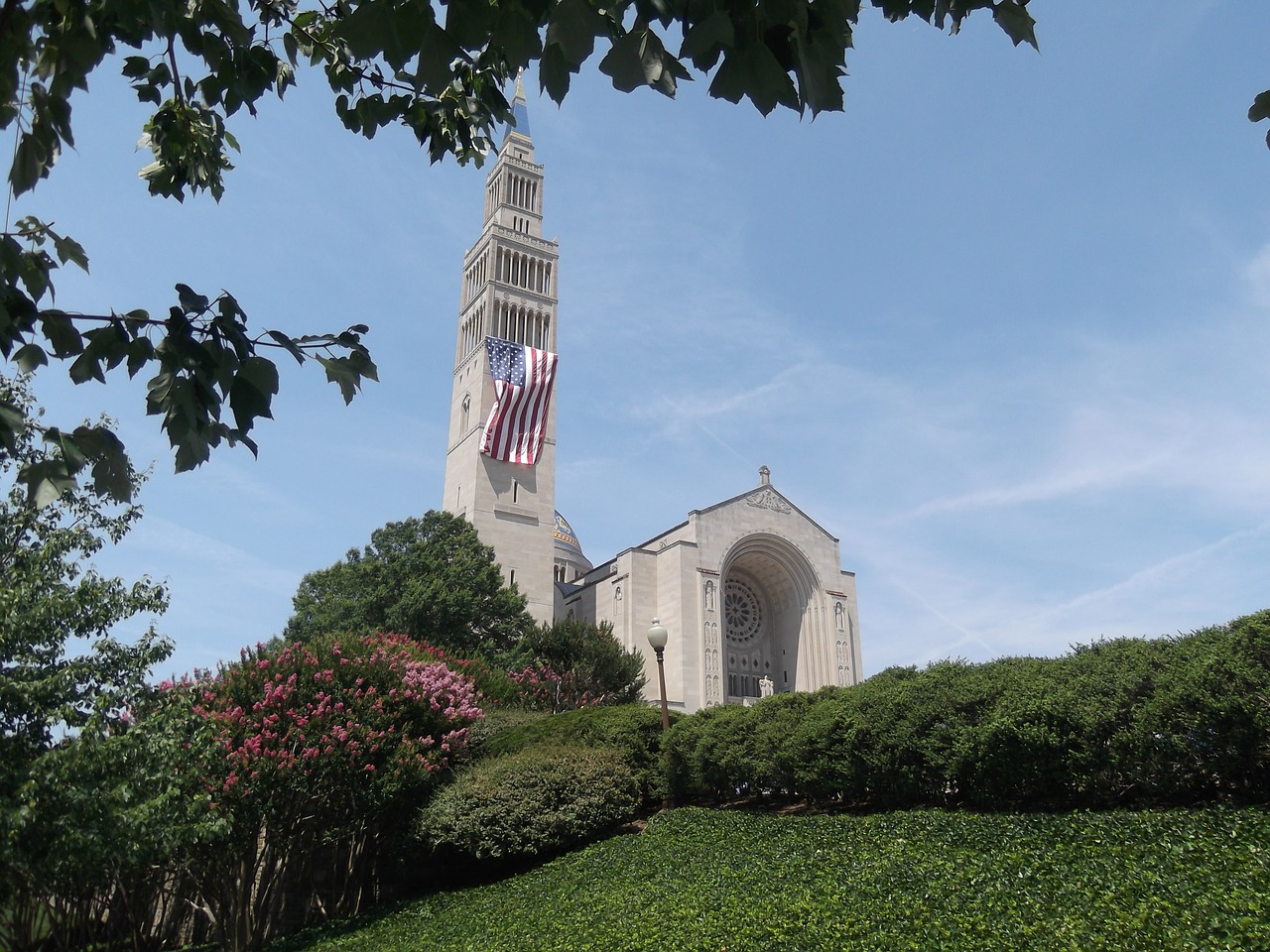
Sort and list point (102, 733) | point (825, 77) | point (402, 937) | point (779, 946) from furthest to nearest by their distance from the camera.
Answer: point (402, 937), point (102, 733), point (779, 946), point (825, 77)

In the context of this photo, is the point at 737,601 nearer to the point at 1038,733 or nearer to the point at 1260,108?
the point at 1038,733

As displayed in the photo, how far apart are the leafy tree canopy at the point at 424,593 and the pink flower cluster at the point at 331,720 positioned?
15.7 m

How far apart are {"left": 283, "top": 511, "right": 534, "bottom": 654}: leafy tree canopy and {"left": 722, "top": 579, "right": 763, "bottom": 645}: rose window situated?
13967mm

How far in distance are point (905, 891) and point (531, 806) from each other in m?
7.39

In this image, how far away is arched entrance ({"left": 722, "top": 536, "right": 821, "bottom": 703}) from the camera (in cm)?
4750

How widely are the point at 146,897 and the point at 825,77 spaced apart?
63.2ft

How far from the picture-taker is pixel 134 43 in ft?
13.7

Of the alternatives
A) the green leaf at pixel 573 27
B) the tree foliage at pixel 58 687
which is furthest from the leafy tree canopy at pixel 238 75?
the tree foliage at pixel 58 687

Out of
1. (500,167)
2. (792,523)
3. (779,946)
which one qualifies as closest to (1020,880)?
(779,946)

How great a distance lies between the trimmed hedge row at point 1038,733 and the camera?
9.73 meters

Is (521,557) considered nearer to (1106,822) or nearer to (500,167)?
(500,167)

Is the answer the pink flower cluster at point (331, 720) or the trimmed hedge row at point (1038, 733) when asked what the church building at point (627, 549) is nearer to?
the pink flower cluster at point (331, 720)

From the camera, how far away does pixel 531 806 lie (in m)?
15.4

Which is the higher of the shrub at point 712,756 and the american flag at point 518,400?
the american flag at point 518,400
